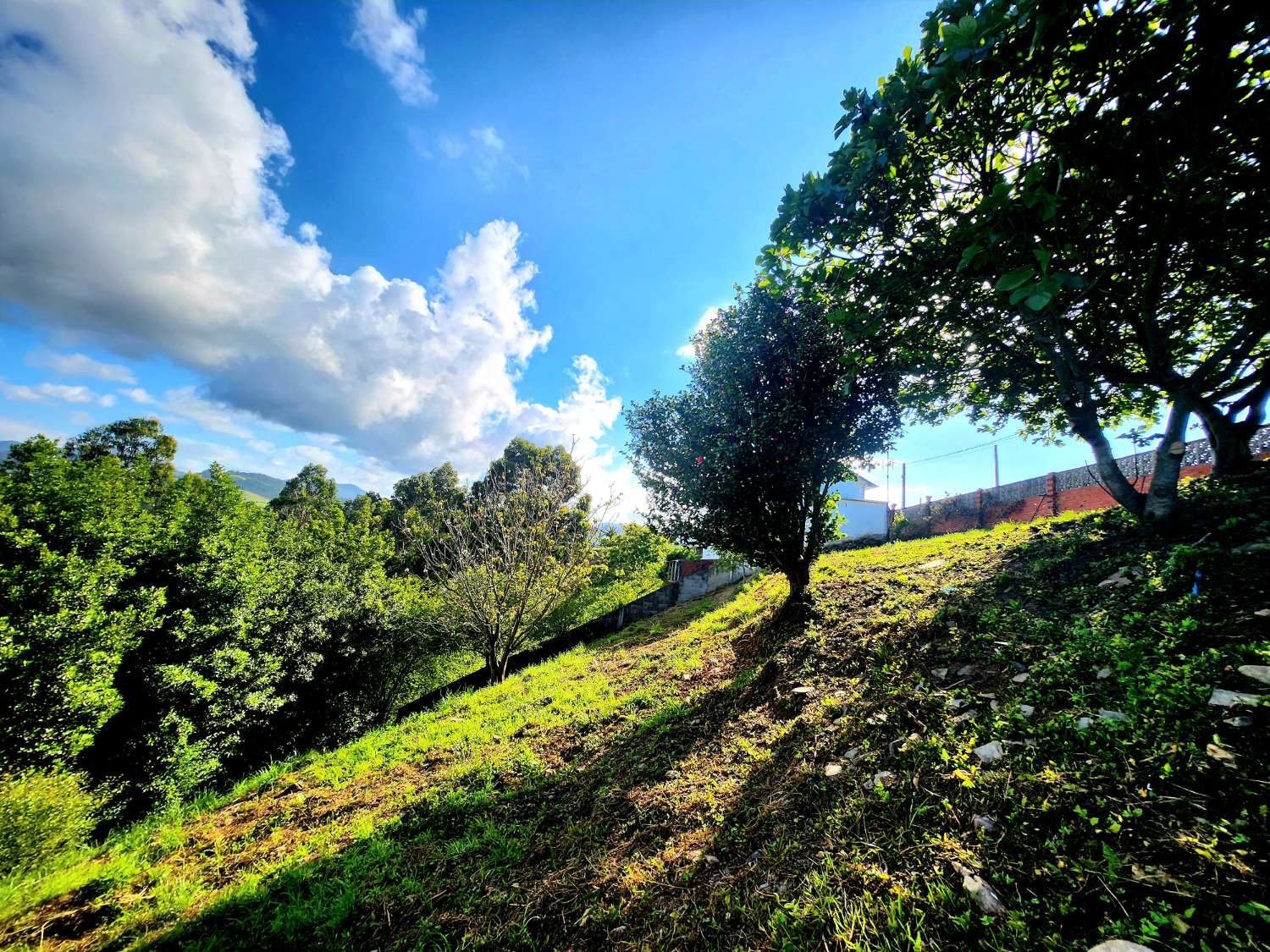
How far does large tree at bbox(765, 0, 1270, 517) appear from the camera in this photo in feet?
11.1

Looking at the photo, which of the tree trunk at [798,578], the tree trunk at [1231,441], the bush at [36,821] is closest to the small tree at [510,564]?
the tree trunk at [798,578]

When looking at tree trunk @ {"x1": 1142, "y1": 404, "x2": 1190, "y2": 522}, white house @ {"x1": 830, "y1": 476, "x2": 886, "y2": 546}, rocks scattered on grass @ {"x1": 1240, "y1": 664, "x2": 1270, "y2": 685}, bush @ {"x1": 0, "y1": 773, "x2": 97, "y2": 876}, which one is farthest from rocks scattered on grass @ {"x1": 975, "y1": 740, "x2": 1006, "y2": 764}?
white house @ {"x1": 830, "y1": 476, "x2": 886, "y2": 546}

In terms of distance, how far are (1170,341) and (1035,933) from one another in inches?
359

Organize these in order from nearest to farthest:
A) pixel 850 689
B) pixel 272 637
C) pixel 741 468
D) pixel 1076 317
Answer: pixel 850 689, pixel 1076 317, pixel 741 468, pixel 272 637

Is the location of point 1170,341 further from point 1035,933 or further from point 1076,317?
point 1035,933

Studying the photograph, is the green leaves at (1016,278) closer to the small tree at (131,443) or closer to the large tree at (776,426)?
the large tree at (776,426)

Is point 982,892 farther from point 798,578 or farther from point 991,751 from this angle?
point 798,578

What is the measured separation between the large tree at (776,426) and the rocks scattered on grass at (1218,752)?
5.18m

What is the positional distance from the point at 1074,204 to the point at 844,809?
586cm

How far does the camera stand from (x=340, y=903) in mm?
3789

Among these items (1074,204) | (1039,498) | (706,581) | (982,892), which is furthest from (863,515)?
(982,892)

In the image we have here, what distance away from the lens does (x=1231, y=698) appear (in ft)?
8.10

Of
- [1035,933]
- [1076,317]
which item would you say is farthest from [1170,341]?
[1035,933]

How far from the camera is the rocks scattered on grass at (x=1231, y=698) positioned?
2.40 meters
